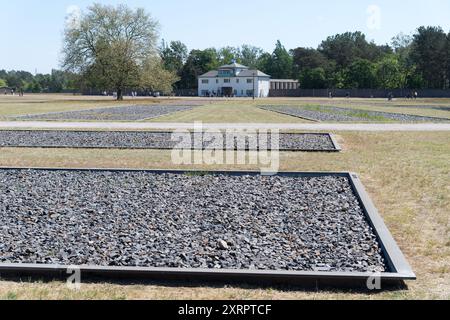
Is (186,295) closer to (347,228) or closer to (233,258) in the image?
(233,258)

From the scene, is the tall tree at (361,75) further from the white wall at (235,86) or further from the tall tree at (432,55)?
the white wall at (235,86)

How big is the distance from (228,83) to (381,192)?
10919cm

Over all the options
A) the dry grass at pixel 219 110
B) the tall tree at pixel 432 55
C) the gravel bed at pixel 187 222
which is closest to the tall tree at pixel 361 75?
the tall tree at pixel 432 55

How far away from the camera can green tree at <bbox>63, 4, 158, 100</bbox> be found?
65.2 metres

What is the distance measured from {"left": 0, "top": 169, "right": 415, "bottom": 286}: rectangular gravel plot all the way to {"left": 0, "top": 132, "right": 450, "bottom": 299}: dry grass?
245 mm

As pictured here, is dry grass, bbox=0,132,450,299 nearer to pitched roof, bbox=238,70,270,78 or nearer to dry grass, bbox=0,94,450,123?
dry grass, bbox=0,94,450,123

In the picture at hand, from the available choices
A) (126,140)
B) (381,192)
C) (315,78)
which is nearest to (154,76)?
(315,78)

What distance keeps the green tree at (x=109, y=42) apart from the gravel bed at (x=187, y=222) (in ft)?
188

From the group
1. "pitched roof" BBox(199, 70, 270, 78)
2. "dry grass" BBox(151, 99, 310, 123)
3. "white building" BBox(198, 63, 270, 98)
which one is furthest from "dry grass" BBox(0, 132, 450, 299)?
"white building" BBox(198, 63, 270, 98)

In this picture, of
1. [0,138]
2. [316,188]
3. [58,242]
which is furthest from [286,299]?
[0,138]

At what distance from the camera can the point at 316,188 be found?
9.15 m

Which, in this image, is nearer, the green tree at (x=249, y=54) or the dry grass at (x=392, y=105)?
the dry grass at (x=392, y=105)

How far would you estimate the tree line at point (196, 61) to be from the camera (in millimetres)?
65375

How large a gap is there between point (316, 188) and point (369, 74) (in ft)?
315
